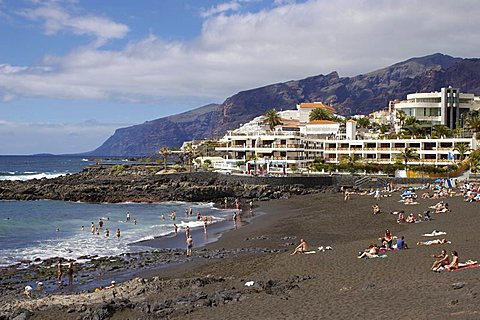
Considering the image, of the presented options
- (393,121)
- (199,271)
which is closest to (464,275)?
(199,271)

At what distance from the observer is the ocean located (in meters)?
28.6

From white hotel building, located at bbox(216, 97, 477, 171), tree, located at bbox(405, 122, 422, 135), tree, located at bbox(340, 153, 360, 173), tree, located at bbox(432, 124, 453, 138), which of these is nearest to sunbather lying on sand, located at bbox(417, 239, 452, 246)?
tree, located at bbox(340, 153, 360, 173)

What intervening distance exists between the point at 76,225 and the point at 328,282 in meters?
27.5

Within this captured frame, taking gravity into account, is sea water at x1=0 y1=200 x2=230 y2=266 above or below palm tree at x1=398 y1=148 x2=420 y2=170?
below

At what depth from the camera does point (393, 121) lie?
9112cm

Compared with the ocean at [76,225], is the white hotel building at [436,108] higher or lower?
higher

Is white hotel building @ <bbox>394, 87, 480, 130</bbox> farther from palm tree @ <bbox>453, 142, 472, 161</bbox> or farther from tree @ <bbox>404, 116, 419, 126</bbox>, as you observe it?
palm tree @ <bbox>453, 142, 472, 161</bbox>

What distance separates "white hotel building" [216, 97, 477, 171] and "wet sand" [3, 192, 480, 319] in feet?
123

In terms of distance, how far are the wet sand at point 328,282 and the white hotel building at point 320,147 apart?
123 feet

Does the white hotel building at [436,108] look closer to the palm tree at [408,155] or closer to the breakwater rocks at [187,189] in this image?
the palm tree at [408,155]

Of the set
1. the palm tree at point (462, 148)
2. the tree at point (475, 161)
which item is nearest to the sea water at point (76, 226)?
the tree at point (475, 161)

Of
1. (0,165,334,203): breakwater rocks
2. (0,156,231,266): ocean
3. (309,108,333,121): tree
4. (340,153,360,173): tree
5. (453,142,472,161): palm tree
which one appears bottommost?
(0,156,231,266): ocean

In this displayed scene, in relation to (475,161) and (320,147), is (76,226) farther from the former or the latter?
(320,147)

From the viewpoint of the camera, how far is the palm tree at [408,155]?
202 ft
